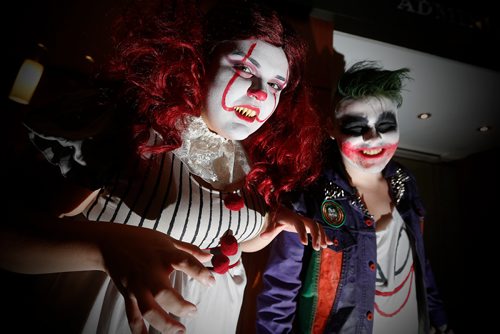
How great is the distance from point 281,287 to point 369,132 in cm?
72

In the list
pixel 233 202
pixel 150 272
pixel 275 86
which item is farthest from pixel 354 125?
pixel 150 272

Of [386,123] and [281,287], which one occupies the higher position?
[386,123]

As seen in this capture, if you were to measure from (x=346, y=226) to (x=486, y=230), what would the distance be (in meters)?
1.90

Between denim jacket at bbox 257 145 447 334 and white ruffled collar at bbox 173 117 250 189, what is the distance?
1.25 feet

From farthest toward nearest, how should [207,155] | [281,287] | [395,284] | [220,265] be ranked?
[395,284], [281,287], [207,155], [220,265]

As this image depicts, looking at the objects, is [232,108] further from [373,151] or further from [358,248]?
[358,248]

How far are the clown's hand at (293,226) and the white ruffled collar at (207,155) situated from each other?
20cm

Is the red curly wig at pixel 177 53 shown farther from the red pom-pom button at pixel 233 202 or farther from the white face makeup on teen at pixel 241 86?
the red pom-pom button at pixel 233 202

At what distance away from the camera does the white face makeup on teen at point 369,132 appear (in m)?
1.10

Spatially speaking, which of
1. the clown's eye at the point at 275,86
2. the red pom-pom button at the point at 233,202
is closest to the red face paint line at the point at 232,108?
the clown's eye at the point at 275,86

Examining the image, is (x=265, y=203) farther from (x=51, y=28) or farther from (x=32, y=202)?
(x=51, y=28)

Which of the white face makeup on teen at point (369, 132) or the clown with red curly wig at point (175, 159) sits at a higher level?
the white face makeup on teen at point (369, 132)

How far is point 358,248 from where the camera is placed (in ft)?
3.59

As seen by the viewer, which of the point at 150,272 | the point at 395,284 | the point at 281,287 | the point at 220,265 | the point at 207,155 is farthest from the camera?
the point at 395,284
